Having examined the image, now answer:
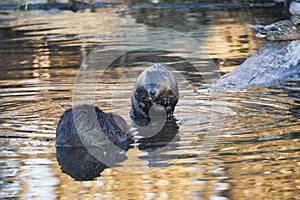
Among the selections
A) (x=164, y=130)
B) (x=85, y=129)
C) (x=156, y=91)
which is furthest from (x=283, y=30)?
(x=85, y=129)

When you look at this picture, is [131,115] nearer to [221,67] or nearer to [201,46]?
[221,67]

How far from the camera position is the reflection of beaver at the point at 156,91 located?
8703 millimetres

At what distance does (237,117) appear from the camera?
836cm

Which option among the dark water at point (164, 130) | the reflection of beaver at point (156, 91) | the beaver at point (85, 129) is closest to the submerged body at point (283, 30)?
the dark water at point (164, 130)

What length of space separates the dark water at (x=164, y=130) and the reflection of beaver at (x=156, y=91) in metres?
0.23

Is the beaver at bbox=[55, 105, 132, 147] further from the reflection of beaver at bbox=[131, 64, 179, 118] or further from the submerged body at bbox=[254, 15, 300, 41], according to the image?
the submerged body at bbox=[254, 15, 300, 41]

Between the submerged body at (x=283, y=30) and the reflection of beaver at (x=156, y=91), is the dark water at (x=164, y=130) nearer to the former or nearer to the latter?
the reflection of beaver at (x=156, y=91)

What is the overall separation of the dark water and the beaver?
173mm

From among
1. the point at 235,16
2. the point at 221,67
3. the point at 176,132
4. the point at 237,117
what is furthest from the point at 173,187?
the point at 235,16

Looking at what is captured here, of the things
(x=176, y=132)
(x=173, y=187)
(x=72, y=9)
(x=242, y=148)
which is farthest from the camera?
(x=72, y=9)

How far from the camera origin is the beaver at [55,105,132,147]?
7.29 m

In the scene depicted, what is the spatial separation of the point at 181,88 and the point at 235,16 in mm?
10836

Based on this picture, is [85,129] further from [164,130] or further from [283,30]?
[283,30]

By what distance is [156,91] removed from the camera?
8.69m
